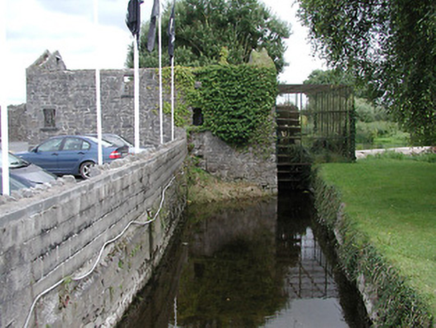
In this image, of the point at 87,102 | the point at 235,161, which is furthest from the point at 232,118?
the point at 87,102

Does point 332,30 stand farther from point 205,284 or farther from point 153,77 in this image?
point 153,77

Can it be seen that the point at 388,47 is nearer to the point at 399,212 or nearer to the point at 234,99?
the point at 399,212

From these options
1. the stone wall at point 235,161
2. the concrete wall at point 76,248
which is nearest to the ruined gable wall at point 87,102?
the stone wall at point 235,161

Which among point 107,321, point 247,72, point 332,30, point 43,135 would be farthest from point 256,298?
point 43,135

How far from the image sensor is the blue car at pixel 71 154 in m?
13.4

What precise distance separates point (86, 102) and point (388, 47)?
13980 mm

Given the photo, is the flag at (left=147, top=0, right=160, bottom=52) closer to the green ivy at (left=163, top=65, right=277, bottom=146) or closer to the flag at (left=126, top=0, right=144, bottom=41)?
the flag at (left=126, top=0, right=144, bottom=41)

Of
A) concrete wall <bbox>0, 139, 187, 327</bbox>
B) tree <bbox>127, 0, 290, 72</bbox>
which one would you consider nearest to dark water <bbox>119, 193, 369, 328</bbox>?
concrete wall <bbox>0, 139, 187, 327</bbox>

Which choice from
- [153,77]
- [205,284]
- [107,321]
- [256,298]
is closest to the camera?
[107,321]

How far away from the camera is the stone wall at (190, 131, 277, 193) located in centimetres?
1891

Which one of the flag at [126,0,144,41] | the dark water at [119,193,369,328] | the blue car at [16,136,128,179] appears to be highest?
the flag at [126,0,144,41]

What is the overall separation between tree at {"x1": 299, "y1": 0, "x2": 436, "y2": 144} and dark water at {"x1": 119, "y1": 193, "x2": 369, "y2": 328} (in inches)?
142

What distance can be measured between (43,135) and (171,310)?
14660 millimetres

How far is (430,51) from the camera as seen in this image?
24.9 ft
